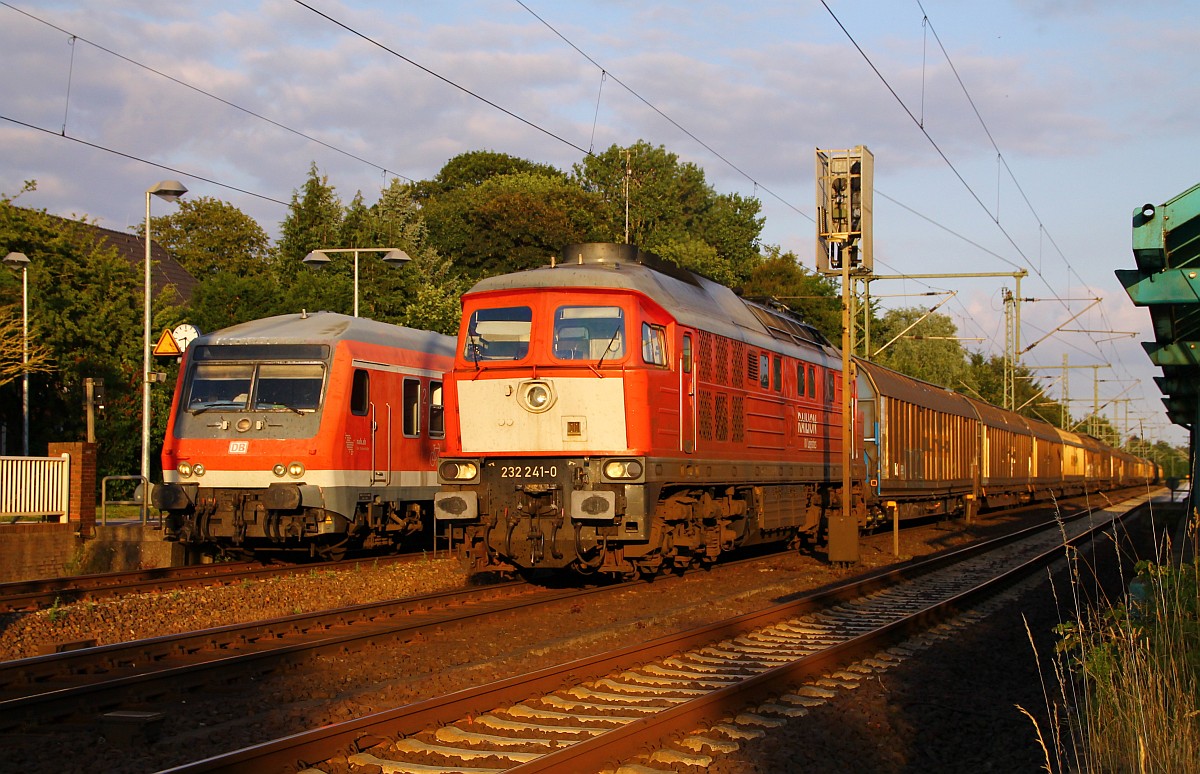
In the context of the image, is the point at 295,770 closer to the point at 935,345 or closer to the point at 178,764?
the point at 178,764

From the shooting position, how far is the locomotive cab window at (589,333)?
13500 mm

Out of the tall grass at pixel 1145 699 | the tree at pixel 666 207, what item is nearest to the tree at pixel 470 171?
the tree at pixel 666 207

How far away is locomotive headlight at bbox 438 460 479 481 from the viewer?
551 inches

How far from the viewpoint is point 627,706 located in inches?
324

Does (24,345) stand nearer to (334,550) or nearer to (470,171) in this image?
(334,550)

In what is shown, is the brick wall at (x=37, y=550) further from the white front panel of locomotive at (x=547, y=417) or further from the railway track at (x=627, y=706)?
the railway track at (x=627, y=706)

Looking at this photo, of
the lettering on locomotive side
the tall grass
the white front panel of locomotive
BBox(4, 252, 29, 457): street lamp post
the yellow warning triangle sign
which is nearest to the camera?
the tall grass

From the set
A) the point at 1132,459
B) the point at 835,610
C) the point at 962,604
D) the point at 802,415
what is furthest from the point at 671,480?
the point at 1132,459

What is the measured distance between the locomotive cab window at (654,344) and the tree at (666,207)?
4935 centimetres

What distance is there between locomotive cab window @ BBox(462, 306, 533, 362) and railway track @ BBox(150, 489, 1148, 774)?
4.33m

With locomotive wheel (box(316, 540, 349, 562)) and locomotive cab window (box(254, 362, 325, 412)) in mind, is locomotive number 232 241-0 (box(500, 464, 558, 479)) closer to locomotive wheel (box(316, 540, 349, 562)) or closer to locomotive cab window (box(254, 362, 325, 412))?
locomotive cab window (box(254, 362, 325, 412))

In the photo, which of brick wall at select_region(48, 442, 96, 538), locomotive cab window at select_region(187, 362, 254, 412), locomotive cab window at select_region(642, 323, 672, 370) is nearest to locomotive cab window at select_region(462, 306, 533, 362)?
locomotive cab window at select_region(642, 323, 672, 370)

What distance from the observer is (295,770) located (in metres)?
6.47

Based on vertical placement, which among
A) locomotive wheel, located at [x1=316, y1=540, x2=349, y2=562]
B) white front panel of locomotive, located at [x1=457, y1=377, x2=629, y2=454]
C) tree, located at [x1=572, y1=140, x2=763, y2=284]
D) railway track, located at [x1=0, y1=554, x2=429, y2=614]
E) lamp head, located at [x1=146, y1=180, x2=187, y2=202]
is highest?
tree, located at [x1=572, y1=140, x2=763, y2=284]
